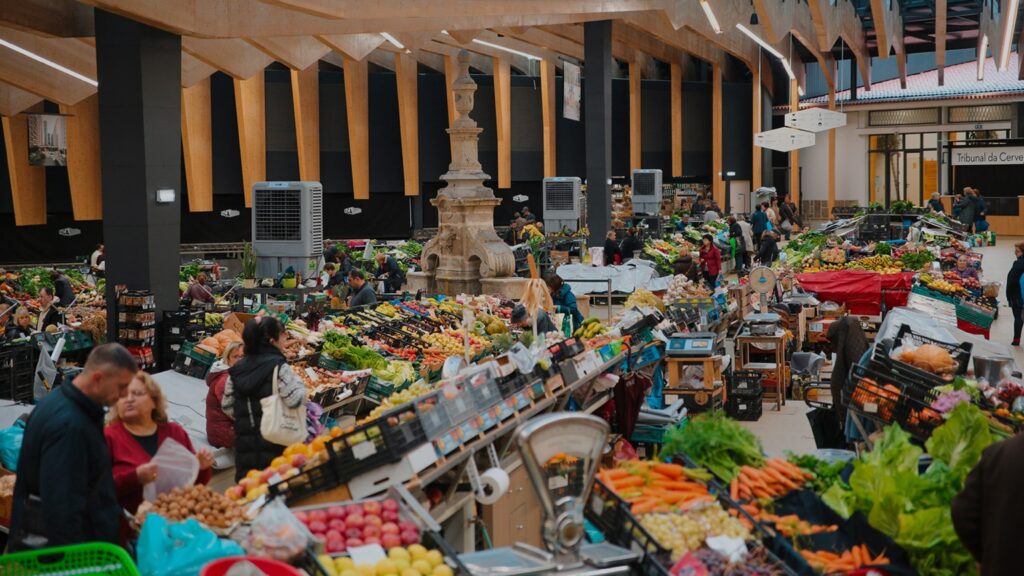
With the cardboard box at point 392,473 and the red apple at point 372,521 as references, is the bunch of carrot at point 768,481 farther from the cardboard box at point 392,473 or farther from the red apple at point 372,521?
the red apple at point 372,521

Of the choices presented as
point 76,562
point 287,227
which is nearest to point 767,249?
point 287,227

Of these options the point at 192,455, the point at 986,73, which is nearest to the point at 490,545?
the point at 192,455

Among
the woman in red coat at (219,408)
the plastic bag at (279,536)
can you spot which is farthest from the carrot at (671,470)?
the woman in red coat at (219,408)

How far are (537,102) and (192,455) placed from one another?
2618 cm

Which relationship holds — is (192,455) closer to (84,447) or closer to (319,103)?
(84,447)

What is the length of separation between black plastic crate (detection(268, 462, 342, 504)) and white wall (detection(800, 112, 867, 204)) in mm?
31910

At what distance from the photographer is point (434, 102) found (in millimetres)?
28906

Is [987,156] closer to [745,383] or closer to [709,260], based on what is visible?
[709,260]

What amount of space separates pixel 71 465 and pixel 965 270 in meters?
12.7

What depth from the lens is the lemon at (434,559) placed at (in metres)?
3.80

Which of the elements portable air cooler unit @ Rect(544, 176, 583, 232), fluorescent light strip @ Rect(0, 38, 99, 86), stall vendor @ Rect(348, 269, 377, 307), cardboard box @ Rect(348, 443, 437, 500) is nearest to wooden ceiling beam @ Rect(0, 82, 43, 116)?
fluorescent light strip @ Rect(0, 38, 99, 86)

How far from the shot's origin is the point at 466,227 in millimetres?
15586

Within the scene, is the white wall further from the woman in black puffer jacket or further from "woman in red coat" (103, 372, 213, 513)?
"woman in red coat" (103, 372, 213, 513)

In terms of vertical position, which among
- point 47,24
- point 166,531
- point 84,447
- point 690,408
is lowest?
point 690,408
